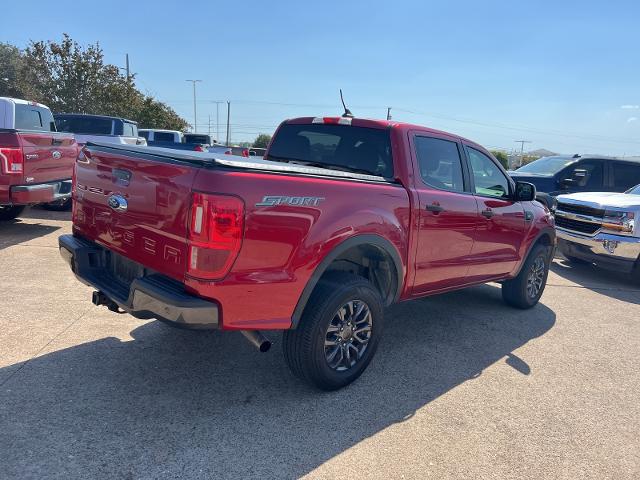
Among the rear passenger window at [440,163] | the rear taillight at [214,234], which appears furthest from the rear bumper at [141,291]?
the rear passenger window at [440,163]

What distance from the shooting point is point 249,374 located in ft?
11.5

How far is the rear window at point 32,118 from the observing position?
7.64 meters

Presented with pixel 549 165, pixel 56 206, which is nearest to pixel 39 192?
pixel 56 206

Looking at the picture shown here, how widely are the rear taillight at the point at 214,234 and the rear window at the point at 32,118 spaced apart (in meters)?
6.62

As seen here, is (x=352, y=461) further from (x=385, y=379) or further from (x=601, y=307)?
(x=601, y=307)

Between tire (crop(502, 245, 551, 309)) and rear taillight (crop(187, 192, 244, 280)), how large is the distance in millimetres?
4049

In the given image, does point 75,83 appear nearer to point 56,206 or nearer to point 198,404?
point 56,206

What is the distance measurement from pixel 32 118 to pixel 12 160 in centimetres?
173

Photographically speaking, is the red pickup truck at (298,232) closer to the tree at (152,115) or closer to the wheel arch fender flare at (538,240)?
the wheel arch fender flare at (538,240)

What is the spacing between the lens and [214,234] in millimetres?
2498

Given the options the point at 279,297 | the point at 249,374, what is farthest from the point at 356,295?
the point at 249,374

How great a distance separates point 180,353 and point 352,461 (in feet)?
5.69

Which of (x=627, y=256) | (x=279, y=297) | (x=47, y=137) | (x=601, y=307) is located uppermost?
(x=47, y=137)

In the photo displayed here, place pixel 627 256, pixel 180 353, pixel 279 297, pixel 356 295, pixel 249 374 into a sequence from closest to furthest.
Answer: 1. pixel 279 297
2. pixel 356 295
3. pixel 249 374
4. pixel 180 353
5. pixel 627 256
